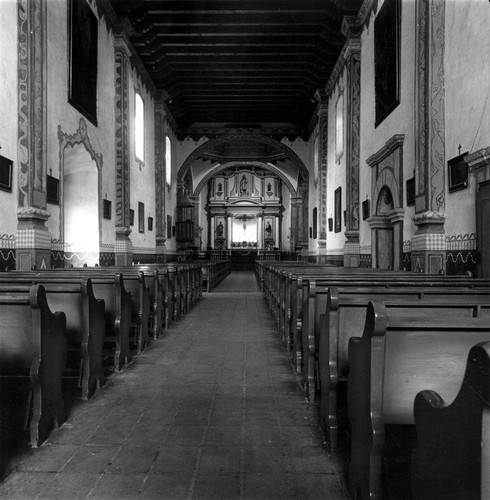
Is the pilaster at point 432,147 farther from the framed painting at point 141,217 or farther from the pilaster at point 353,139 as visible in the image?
the framed painting at point 141,217

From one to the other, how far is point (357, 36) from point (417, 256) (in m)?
6.72

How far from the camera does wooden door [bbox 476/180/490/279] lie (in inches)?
195

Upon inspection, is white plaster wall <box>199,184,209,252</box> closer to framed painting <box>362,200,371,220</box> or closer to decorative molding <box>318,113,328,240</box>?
decorative molding <box>318,113,328,240</box>

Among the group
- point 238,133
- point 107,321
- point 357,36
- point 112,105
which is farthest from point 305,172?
point 107,321

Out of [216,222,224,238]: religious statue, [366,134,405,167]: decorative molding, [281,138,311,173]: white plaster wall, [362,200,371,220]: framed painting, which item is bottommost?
[362,200,371,220]: framed painting

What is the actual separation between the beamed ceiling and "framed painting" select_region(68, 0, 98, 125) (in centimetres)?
151

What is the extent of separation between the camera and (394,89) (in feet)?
26.4

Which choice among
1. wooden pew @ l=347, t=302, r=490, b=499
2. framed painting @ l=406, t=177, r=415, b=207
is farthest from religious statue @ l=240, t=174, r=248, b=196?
wooden pew @ l=347, t=302, r=490, b=499

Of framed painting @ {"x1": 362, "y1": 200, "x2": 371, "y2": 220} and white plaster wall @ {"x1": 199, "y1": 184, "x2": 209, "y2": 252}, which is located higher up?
white plaster wall @ {"x1": 199, "y1": 184, "x2": 209, "y2": 252}

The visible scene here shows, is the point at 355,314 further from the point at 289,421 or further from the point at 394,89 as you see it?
the point at 394,89

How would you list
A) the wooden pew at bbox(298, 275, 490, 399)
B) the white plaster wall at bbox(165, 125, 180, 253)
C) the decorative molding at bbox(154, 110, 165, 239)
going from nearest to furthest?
the wooden pew at bbox(298, 275, 490, 399) → the decorative molding at bbox(154, 110, 165, 239) → the white plaster wall at bbox(165, 125, 180, 253)

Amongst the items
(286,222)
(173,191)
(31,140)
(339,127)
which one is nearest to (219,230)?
(286,222)

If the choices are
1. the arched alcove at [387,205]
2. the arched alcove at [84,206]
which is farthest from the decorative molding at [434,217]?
the arched alcove at [84,206]

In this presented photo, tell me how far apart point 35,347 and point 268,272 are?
647 centimetres
